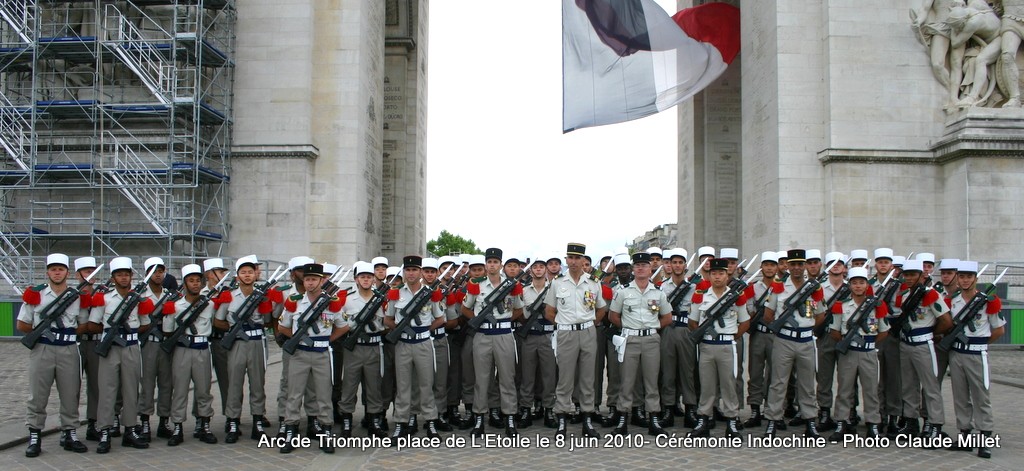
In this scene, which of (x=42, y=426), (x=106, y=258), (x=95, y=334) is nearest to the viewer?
(x=42, y=426)

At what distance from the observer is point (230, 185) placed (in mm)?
19516

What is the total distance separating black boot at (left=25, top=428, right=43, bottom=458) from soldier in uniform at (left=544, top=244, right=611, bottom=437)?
5.00 m

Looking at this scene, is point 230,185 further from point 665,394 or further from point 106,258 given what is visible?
point 665,394

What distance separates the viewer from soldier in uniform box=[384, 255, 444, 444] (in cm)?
862

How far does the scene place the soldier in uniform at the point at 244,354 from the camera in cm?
856

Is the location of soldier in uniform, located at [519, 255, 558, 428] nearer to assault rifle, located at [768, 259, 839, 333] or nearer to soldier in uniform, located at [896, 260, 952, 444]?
assault rifle, located at [768, 259, 839, 333]

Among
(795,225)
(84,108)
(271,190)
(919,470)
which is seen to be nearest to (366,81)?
(271,190)

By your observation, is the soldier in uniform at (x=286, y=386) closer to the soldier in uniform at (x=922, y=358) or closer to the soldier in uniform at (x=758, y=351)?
the soldier in uniform at (x=758, y=351)

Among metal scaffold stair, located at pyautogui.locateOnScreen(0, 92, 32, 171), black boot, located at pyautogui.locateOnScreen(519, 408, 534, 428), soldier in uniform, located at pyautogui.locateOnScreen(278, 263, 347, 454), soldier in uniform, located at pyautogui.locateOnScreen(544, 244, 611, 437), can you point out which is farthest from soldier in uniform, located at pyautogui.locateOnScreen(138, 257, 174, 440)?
metal scaffold stair, located at pyautogui.locateOnScreen(0, 92, 32, 171)

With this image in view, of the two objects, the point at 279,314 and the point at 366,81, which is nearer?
the point at 279,314

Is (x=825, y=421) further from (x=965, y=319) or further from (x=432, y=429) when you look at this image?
(x=432, y=429)

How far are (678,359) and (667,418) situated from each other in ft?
2.21

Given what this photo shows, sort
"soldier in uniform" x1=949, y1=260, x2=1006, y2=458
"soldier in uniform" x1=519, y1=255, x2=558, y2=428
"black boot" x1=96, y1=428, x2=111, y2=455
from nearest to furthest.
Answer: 1. "black boot" x1=96, y1=428, x2=111, y2=455
2. "soldier in uniform" x1=949, y1=260, x2=1006, y2=458
3. "soldier in uniform" x1=519, y1=255, x2=558, y2=428

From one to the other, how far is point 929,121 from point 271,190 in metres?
15.2
